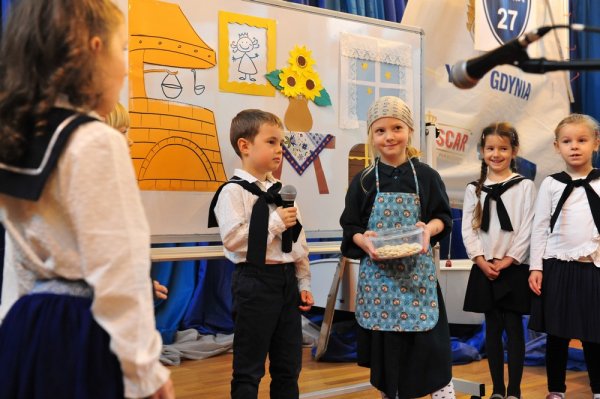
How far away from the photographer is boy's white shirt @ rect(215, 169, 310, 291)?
1983 millimetres

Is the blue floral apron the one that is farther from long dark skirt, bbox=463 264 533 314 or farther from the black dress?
long dark skirt, bbox=463 264 533 314

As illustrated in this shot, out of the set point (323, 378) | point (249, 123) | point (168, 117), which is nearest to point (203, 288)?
point (323, 378)

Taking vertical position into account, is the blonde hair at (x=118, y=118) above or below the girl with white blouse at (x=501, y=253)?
above

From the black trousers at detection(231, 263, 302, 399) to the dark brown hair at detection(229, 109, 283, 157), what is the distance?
1.41ft

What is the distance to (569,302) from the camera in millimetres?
2367

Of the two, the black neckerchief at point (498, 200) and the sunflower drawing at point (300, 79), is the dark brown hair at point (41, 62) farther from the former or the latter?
the black neckerchief at point (498, 200)

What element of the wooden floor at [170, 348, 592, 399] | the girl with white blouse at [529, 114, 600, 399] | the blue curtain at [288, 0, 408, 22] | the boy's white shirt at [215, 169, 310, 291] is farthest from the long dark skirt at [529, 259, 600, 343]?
the blue curtain at [288, 0, 408, 22]

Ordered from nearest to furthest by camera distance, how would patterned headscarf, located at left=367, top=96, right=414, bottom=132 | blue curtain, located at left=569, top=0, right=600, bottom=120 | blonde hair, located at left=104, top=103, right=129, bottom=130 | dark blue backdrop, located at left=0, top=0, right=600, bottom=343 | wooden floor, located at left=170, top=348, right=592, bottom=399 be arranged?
blonde hair, located at left=104, top=103, right=129, bottom=130
patterned headscarf, located at left=367, top=96, right=414, bottom=132
wooden floor, located at left=170, top=348, right=592, bottom=399
dark blue backdrop, located at left=0, top=0, right=600, bottom=343
blue curtain, located at left=569, top=0, right=600, bottom=120

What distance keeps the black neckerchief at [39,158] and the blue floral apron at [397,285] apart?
128 cm

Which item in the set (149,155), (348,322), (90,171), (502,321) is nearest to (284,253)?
(149,155)

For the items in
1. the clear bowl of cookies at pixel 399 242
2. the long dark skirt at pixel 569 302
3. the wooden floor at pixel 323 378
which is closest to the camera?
the clear bowl of cookies at pixel 399 242

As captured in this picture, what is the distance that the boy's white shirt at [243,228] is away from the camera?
198 centimetres

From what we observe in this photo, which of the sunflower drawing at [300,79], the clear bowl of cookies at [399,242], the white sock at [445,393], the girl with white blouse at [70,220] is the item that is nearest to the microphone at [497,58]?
the girl with white blouse at [70,220]

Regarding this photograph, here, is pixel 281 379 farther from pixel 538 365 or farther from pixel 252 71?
pixel 538 365
